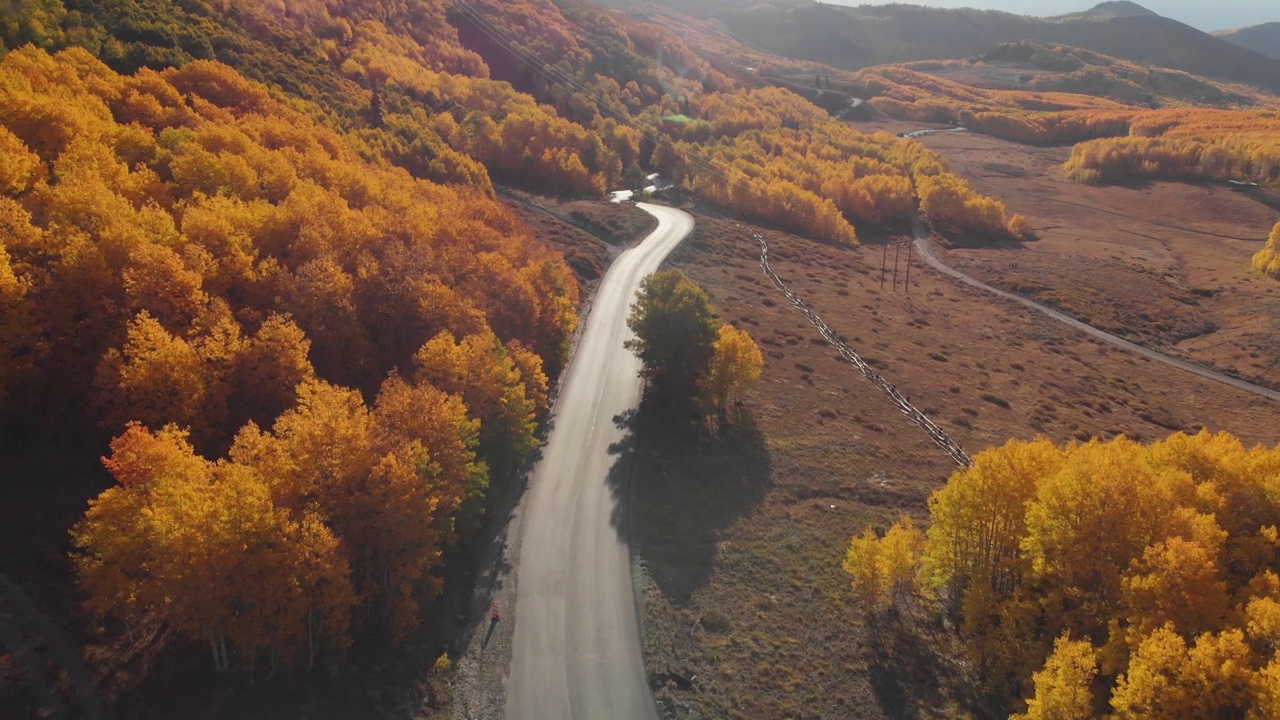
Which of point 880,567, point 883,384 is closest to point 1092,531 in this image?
point 880,567

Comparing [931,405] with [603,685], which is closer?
[603,685]

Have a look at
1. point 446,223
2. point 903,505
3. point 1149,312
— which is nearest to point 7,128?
point 446,223

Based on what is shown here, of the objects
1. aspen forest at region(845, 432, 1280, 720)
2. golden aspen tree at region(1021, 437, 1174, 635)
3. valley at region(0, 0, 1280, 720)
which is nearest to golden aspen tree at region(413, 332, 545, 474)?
valley at region(0, 0, 1280, 720)

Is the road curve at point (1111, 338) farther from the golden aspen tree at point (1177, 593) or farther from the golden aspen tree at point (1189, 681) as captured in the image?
the golden aspen tree at point (1189, 681)

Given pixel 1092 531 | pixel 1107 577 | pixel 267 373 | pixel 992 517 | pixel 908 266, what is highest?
pixel 908 266

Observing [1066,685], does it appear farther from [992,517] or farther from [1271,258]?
[1271,258]

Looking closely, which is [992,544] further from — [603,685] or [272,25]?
[272,25]

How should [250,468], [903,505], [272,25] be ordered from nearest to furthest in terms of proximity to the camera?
[250,468]
[903,505]
[272,25]
